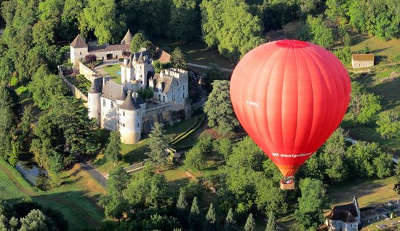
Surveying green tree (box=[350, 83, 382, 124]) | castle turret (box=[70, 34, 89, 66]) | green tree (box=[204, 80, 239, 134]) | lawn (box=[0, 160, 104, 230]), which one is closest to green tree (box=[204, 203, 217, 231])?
lawn (box=[0, 160, 104, 230])

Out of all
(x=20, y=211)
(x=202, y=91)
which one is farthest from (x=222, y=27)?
(x=20, y=211)

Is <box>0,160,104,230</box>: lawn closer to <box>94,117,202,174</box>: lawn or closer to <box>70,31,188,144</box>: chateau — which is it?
<box>94,117,202,174</box>: lawn

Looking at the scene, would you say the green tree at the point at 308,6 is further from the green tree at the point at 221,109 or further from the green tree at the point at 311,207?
the green tree at the point at 311,207

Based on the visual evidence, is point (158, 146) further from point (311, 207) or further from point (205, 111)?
point (311, 207)

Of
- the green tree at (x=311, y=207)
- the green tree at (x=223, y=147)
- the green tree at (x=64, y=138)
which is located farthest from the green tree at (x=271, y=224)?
the green tree at (x=64, y=138)

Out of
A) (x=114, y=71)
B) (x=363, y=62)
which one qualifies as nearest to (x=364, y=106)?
(x=363, y=62)
